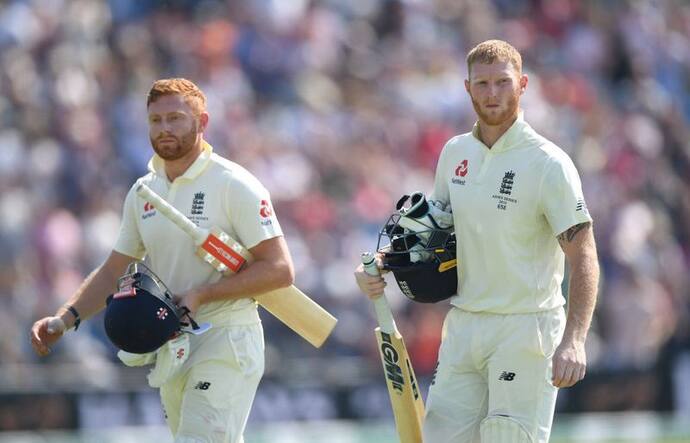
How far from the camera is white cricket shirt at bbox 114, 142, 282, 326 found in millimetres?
7262

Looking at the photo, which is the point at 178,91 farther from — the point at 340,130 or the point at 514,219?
the point at 340,130

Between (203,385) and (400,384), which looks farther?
(400,384)

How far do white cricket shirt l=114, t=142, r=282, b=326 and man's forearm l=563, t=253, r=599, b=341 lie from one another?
154cm

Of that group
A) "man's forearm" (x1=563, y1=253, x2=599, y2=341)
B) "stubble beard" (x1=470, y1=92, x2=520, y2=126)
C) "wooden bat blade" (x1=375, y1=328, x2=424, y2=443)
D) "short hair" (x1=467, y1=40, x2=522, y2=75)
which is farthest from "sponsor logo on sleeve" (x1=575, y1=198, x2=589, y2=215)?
"wooden bat blade" (x1=375, y1=328, x2=424, y2=443)

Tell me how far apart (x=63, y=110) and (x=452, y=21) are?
5.55m

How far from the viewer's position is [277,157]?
15.5m

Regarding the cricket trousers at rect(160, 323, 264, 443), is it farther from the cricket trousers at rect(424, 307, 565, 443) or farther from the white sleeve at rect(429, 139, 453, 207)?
the white sleeve at rect(429, 139, 453, 207)

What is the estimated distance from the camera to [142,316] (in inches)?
271

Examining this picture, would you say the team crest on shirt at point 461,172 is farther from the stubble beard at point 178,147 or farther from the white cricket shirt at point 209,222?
the stubble beard at point 178,147

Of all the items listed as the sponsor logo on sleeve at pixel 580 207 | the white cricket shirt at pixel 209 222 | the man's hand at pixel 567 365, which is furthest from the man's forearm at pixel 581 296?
the white cricket shirt at pixel 209 222

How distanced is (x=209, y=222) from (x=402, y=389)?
1.23 metres

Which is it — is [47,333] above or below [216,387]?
above

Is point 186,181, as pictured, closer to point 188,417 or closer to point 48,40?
point 188,417

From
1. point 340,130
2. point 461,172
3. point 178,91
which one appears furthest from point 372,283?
point 340,130
